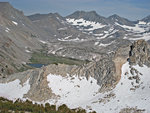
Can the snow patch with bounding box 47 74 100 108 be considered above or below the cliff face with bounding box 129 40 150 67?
below

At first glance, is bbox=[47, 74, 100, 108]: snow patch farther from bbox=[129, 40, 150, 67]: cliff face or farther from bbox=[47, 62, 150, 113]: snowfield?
bbox=[129, 40, 150, 67]: cliff face

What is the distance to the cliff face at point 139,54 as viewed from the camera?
47.3m

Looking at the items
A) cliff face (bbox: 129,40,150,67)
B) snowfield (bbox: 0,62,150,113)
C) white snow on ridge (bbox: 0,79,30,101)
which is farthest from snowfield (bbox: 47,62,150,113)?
white snow on ridge (bbox: 0,79,30,101)

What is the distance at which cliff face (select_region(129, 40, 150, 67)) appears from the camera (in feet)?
155

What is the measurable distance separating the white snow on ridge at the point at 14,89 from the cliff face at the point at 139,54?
22362mm

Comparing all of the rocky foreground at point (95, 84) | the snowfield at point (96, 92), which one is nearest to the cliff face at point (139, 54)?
the rocky foreground at point (95, 84)

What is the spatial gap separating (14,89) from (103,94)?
1988 centimetres

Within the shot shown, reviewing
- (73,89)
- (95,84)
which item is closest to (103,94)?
(95,84)

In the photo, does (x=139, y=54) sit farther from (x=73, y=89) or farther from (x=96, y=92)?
(x=73, y=89)

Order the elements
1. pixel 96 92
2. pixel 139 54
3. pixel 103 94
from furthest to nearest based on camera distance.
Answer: pixel 139 54, pixel 96 92, pixel 103 94

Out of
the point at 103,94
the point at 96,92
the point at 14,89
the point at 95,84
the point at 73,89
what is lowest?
the point at 103,94

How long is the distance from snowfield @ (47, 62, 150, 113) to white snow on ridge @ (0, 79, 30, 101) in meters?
5.56

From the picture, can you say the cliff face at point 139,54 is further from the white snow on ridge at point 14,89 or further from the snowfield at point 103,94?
the white snow on ridge at point 14,89

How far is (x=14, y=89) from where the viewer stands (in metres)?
50.8
